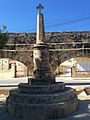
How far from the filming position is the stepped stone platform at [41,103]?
30.7 ft

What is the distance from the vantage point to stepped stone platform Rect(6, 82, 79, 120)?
9.36 meters

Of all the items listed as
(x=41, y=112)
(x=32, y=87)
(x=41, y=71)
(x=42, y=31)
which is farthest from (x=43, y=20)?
(x=41, y=112)

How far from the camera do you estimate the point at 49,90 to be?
10188 millimetres

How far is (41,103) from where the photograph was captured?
9547 mm

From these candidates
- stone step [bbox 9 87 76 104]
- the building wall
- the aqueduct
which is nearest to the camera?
stone step [bbox 9 87 76 104]

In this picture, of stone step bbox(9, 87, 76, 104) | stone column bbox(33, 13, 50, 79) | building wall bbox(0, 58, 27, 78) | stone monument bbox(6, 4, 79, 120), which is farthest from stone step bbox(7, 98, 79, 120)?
building wall bbox(0, 58, 27, 78)

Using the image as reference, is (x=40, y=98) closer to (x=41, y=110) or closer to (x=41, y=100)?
(x=41, y=100)

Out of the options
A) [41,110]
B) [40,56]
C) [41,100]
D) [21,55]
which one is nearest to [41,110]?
[41,110]

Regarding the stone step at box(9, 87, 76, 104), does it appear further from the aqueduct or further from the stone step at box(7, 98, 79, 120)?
the aqueduct

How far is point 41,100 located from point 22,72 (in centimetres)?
2310

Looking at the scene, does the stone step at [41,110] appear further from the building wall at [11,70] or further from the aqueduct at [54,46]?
the building wall at [11,70]

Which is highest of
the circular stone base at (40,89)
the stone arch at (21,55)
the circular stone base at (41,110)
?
the stone arch at (21,55)

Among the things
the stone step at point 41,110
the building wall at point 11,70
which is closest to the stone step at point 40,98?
the stone step at point 41,110

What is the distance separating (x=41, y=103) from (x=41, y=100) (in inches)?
4.2
